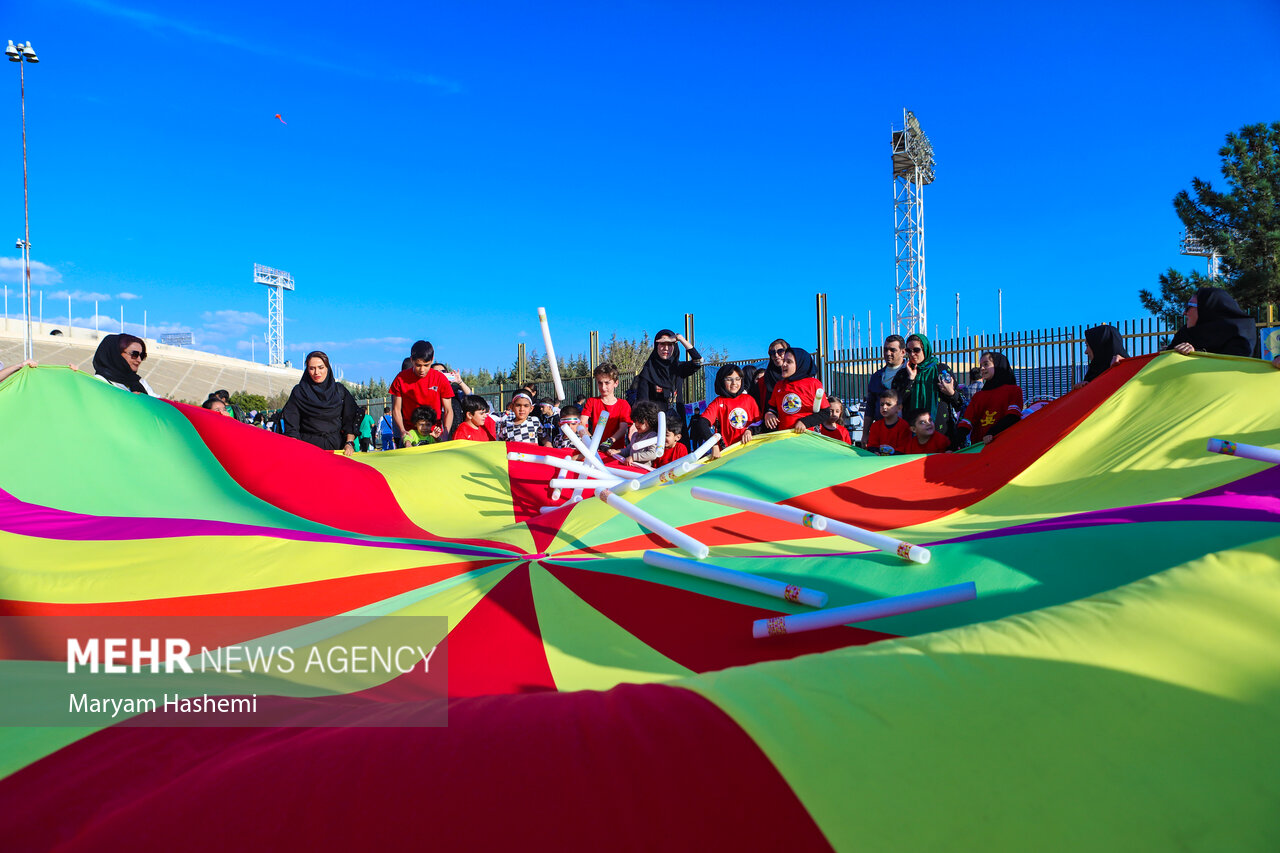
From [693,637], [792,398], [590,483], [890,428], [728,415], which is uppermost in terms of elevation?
[792,398]

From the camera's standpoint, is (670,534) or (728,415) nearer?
(670,534)

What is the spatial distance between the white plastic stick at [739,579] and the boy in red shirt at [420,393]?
12.3 feet

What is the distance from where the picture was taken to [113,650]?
1710 millimetres

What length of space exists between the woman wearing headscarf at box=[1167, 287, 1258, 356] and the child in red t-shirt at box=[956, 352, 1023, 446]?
936mm

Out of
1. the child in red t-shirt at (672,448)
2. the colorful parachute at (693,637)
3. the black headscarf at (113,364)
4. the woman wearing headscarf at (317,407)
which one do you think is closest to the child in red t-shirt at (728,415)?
the child in red t-shirt at (672,448)

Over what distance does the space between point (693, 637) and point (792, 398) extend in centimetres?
359

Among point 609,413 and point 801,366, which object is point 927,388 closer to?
point 801,366

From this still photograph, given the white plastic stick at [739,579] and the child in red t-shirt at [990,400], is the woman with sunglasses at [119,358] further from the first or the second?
the child in red t-shirt at [990,400]

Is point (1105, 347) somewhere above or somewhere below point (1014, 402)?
above

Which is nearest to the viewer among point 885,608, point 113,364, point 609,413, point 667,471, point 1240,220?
point 885,608

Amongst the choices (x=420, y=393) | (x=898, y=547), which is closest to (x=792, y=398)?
(x=420, y=393)

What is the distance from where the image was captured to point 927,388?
16.9 ft

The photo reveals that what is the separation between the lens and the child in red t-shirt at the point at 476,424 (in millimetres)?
5363

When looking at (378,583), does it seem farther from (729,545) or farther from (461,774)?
(461,774)
